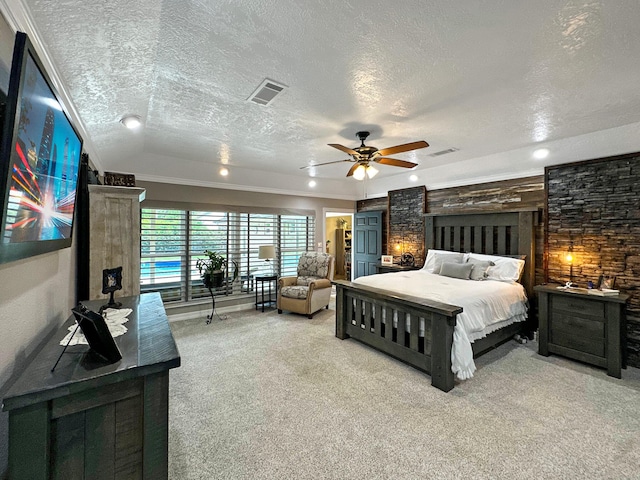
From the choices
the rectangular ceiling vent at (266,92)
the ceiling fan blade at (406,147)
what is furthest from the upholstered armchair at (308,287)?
the rectangular ceiling vent at (266,92)

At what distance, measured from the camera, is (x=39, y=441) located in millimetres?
978

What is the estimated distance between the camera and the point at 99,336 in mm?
1155

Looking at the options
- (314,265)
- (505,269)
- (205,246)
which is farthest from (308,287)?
(505,269)

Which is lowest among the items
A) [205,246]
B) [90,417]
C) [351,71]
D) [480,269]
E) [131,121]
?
[90,417]

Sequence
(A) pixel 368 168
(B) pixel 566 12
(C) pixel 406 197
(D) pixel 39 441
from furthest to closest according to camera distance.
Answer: (C) pixel 406 197 < (A) pixel 368 168 < (B) pixel 566 12 < (D) pixel 39 441

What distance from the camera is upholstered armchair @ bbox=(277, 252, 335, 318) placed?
5027mm

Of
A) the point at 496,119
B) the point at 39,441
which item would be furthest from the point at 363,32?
the point at 39,441

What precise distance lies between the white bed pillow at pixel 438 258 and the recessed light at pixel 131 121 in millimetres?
4571

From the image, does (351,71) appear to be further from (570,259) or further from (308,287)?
(570,259)

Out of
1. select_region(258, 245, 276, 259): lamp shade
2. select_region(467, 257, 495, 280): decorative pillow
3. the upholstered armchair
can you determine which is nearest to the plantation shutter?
select_region(258, 245, 276, 259): lamp shade

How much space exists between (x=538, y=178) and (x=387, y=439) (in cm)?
424

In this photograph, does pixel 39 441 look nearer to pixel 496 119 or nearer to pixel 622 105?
pixel 496 119

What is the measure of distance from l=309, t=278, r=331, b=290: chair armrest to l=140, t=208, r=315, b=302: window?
1201 millimetres

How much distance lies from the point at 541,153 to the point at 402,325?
3266 mm
